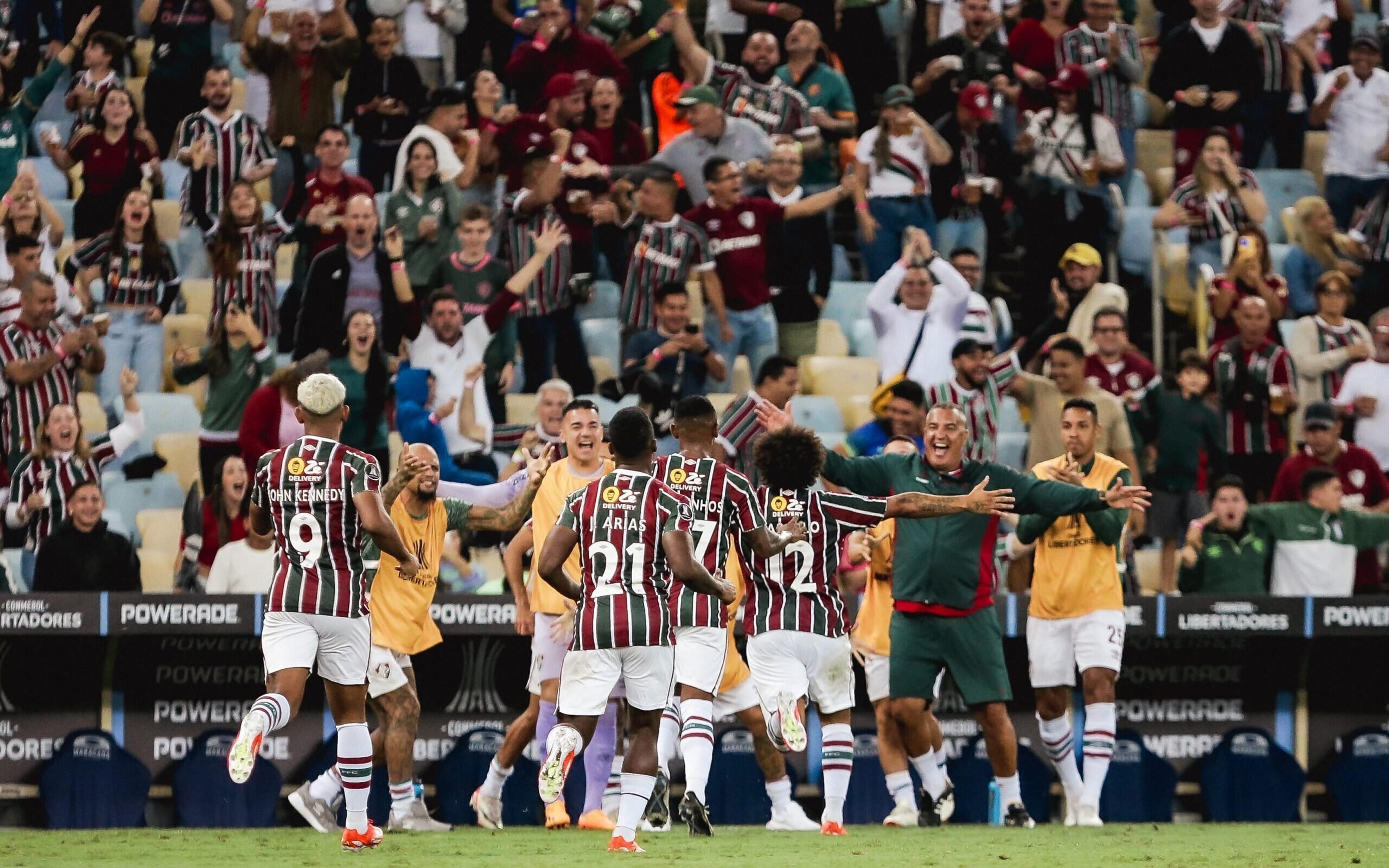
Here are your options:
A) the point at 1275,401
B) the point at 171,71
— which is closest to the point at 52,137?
the point at 171,71

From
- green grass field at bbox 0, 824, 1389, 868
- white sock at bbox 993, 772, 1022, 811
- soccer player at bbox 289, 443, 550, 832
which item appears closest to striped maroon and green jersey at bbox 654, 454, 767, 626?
green grass field at bbox 0, 824, 1389, 868

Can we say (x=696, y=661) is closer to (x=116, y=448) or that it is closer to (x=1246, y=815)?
(x=1246, y=815)

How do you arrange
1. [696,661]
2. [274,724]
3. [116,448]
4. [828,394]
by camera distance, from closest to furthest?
[274,724] < [696,661] < [116,448] < [828,394]

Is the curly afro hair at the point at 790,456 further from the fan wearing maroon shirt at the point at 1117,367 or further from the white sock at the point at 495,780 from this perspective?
the fan wearing maroon shirt at the point at 1117,367

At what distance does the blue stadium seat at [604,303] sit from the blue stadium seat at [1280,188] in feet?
19.0

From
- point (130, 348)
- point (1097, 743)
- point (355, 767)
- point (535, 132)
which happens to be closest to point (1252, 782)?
point (1097, 743)

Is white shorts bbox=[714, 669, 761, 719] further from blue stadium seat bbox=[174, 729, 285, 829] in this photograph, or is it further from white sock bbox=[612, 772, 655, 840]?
blue stadium seat bbox=[174, 729, 285, 829]

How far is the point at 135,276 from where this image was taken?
14.0 meters

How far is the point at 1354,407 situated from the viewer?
46.7ft

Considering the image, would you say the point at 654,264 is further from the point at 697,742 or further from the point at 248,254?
the point at 697,742

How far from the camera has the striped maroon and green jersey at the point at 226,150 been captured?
48.5ft

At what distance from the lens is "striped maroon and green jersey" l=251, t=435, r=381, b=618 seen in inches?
334

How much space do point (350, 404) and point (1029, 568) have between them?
14.2ft

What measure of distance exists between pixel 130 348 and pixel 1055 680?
22.4 ft
